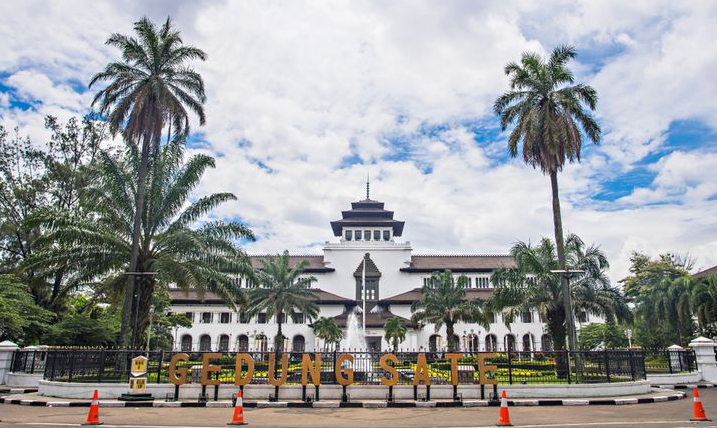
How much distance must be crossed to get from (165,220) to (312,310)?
2284 cm

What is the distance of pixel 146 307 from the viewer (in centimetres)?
2578

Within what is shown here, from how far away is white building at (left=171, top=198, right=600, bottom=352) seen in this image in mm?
56750

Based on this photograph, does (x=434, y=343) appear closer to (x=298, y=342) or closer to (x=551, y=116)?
(x=298, y=342)

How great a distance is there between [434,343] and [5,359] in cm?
4150

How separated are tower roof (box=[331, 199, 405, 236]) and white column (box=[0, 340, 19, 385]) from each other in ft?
140

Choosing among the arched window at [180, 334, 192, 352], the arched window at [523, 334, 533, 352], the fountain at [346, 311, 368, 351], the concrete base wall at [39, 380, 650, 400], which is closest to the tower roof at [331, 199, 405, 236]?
the fountain at [346, 311, 368, 351]

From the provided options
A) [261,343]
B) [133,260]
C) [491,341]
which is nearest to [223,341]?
[261,343]

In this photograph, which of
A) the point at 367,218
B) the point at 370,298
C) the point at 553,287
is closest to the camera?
the point at 553,287

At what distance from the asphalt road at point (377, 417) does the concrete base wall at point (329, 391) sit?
6.20 ft

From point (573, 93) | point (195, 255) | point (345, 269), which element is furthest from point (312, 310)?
point (573, 93)

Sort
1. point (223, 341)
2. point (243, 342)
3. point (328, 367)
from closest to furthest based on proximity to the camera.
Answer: point (328, 367) < point (223, 341) < point (243, 342)

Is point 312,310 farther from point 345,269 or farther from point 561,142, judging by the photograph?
point 561,142

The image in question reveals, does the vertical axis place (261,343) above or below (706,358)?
above

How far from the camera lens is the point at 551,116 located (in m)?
27.0
